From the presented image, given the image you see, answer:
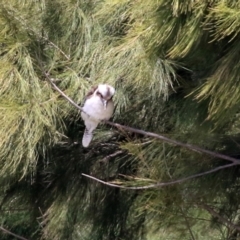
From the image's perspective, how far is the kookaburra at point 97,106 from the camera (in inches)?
57.6

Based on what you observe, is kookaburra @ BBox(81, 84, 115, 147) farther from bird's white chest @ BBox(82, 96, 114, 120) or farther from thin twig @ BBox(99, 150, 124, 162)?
thin twig @ BBox(99, 150, 124, 162)

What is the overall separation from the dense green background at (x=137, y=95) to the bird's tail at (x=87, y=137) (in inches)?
1.7

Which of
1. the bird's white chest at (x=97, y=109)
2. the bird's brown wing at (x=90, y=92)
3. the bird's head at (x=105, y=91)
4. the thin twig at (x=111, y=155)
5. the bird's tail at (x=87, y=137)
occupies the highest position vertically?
the bird's head at (x=105, y=91)

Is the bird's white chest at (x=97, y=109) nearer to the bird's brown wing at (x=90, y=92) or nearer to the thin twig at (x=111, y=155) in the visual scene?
the bird's brown wing at (x=90, y=92)

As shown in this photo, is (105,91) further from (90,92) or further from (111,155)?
(111,155)

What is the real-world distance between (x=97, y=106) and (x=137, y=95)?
0.12m

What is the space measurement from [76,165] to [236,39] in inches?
30.1

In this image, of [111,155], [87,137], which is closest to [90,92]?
[87,137]

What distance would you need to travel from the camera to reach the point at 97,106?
62.4 inches

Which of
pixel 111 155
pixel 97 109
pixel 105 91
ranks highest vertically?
pixel 105 91

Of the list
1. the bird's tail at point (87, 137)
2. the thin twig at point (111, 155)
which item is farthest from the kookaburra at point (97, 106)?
the thin twig at point (111, 155)

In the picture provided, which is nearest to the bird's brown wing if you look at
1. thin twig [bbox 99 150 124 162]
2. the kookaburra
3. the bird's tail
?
the kookaburra

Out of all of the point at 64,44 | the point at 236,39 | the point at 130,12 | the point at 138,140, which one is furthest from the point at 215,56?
the point at 64,44

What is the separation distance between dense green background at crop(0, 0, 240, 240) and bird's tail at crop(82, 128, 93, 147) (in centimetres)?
4
